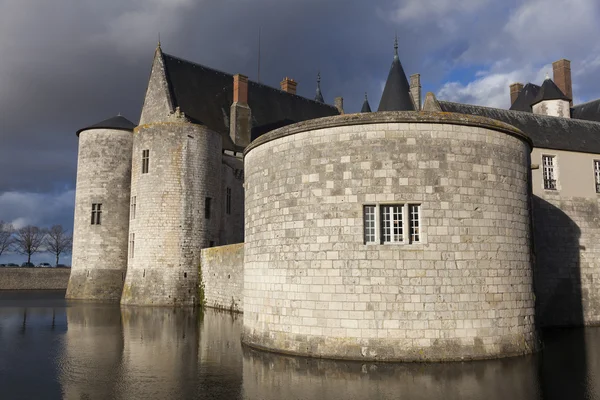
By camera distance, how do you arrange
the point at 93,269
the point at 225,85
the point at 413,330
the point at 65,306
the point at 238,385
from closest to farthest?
the point at 238,385, the point at 413,330, the point at 65,306, the point at 93,269, the point at 225,85

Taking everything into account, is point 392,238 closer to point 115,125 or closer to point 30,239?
point 115,125

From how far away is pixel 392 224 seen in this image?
1018 cm

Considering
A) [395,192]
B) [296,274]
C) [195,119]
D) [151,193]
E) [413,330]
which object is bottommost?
[413,330]

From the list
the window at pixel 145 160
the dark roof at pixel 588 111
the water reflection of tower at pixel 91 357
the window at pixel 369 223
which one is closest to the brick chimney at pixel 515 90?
the dark roof at pixel 588 111

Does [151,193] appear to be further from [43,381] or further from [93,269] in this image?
[43,381]

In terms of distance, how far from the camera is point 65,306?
2305 cm

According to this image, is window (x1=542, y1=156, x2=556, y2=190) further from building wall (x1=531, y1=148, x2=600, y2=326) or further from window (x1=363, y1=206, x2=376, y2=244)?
window (x1=363, y1=206, x2=376, y2=244)

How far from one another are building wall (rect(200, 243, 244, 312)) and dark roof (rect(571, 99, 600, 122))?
17141 mm

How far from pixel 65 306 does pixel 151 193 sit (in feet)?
20.9

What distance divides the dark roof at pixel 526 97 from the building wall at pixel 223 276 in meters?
15.4

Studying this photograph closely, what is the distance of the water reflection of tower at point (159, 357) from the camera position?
25.7 ft

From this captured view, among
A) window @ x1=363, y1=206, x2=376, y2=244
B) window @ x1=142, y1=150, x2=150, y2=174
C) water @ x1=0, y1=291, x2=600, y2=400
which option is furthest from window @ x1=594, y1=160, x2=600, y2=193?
window @ x1=142, y1=150, x2=150, y2=174

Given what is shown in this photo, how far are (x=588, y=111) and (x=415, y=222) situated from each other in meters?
18.6

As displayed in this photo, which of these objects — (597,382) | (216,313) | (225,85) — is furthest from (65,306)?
(597,382)
